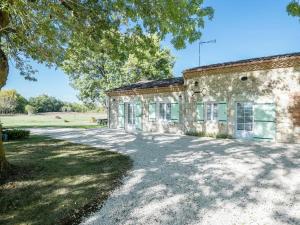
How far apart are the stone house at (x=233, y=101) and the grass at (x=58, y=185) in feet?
26.3

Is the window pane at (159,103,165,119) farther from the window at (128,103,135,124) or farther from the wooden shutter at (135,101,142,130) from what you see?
the window at (128,103,135,124)

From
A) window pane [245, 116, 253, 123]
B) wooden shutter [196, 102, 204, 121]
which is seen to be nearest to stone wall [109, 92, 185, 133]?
wooden shutter [196, 102, 204, 121]

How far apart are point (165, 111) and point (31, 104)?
3499 inches

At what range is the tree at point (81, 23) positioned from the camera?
6.96 meters

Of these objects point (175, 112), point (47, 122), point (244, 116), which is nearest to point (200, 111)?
point (175, 112)

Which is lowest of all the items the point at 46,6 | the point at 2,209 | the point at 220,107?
the point at 2,209

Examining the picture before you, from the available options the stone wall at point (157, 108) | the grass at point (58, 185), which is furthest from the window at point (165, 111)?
the grass at point (58, 185)

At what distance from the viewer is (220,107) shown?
53.8 ft

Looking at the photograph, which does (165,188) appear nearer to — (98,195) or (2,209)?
(98,195)

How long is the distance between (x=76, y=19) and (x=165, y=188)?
6138mm

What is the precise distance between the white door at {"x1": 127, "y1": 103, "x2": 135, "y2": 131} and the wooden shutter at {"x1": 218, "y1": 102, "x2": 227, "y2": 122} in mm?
8785

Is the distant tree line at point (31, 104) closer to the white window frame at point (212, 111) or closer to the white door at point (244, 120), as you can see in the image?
the white window frame at point (212, 111)

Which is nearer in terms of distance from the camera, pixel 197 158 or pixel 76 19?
pixel 76 19

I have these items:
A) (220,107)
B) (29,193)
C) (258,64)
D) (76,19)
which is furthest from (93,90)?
(29,193)
